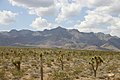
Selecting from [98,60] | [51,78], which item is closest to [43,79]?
[51,78]

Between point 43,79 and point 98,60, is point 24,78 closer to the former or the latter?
point 43,79

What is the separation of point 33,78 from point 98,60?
28.4ft

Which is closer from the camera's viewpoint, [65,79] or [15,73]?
[65,79]

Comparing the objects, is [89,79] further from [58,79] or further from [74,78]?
[58,79]

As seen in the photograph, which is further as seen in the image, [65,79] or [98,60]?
[98,60]

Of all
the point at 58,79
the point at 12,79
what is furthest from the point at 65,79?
the point at 12,79

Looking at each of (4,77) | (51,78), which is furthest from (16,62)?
(51,78)

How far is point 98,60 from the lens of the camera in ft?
108

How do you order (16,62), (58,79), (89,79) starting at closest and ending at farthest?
(58,79)
(89,79)
(16,62)

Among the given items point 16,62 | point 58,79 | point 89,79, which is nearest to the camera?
point 58,79

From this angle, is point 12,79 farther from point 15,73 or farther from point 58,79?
point 58,79

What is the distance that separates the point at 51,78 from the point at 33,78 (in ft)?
6.49

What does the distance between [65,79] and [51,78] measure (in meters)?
1.51

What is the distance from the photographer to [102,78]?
30547 millimetres
